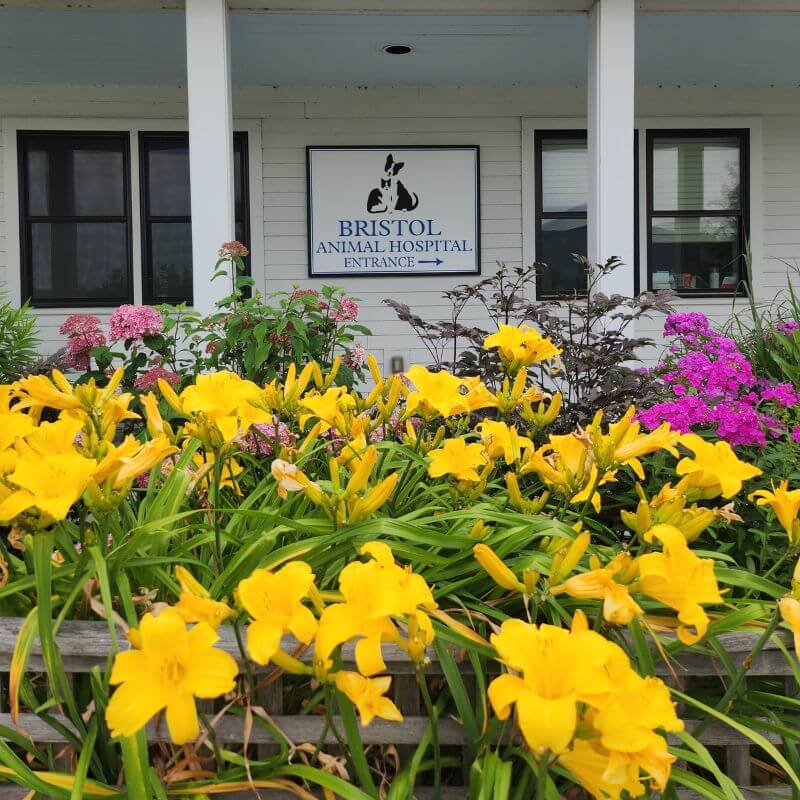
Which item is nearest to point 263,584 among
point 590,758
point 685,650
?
point 590,758

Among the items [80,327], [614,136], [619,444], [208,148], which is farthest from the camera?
[614,136]

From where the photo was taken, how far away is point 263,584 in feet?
2.13

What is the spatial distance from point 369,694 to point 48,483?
0.35 metres

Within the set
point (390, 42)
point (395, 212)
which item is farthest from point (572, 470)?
point (395, 212)

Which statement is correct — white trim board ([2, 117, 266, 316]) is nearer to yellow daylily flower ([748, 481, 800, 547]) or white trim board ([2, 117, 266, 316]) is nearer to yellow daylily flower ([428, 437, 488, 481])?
yellow daylily flower ([428, 437, 488, 481])

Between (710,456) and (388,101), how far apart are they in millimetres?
5687

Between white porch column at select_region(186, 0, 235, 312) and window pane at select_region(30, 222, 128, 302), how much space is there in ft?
8.05

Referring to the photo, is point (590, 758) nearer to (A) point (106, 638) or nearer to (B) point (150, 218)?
(A) point (106, 638)

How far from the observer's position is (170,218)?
20.2 feet

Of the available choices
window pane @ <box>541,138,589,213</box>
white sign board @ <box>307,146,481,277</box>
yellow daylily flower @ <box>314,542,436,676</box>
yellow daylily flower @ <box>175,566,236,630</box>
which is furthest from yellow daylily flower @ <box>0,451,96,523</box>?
window pane @ <box>541,138,589,213</box>

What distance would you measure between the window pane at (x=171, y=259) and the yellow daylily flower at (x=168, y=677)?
5.78 m

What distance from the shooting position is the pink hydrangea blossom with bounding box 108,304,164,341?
3.13m

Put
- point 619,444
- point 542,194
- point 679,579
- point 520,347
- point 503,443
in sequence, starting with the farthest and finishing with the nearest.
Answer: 1. point 542,194
2. point 520,347
3. point 503,443
4. point 619,444
5. point 679,579

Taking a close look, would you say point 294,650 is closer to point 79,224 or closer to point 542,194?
point 542,194
